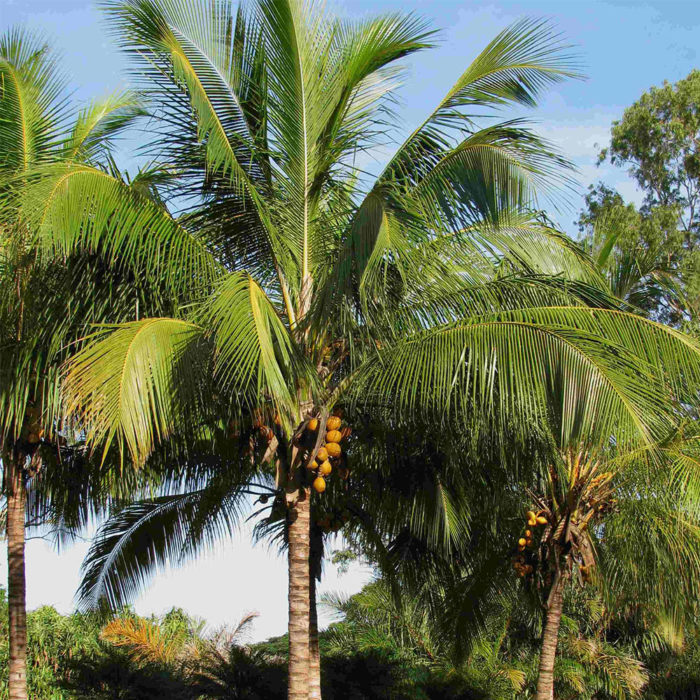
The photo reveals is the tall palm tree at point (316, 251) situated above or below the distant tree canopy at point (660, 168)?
below

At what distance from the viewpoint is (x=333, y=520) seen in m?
9.91

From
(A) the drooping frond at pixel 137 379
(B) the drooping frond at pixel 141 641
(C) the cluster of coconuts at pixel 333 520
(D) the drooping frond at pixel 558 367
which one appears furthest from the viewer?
(B) the drooping frond at pixel 141 641

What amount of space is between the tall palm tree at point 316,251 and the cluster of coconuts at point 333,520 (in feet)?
5.83

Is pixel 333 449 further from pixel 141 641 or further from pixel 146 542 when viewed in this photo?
pixel 141 641

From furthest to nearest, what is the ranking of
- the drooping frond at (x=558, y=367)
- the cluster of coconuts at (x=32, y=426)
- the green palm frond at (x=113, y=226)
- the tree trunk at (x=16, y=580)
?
1. the tree trunk at (x=16, y=580)
2. the cluster of coconuts at (x=32, y=426)
3. the green palm frond at (x=113, y=226)
4. the drooping frond at (x=558, y=367)

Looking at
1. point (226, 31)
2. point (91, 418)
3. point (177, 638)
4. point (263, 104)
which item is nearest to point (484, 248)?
point (263, 104)

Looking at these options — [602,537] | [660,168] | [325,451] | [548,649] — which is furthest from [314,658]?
[660,168]

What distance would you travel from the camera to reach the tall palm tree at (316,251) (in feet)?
22.4

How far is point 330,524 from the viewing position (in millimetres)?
9898

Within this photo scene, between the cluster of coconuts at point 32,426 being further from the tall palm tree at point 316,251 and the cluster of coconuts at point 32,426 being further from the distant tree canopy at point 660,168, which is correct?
the distant tree canopy at point 660,168

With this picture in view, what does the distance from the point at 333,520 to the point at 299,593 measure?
210cm

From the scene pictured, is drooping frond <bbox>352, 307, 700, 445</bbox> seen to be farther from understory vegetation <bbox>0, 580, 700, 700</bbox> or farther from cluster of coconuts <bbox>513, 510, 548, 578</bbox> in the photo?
understory vegetation <bbox>0, 580, 700, 700</bbox>

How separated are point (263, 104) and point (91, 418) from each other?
131 inches

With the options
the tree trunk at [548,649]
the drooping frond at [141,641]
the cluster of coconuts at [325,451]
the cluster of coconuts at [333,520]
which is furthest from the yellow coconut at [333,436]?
the drooping frond at [141,641]
